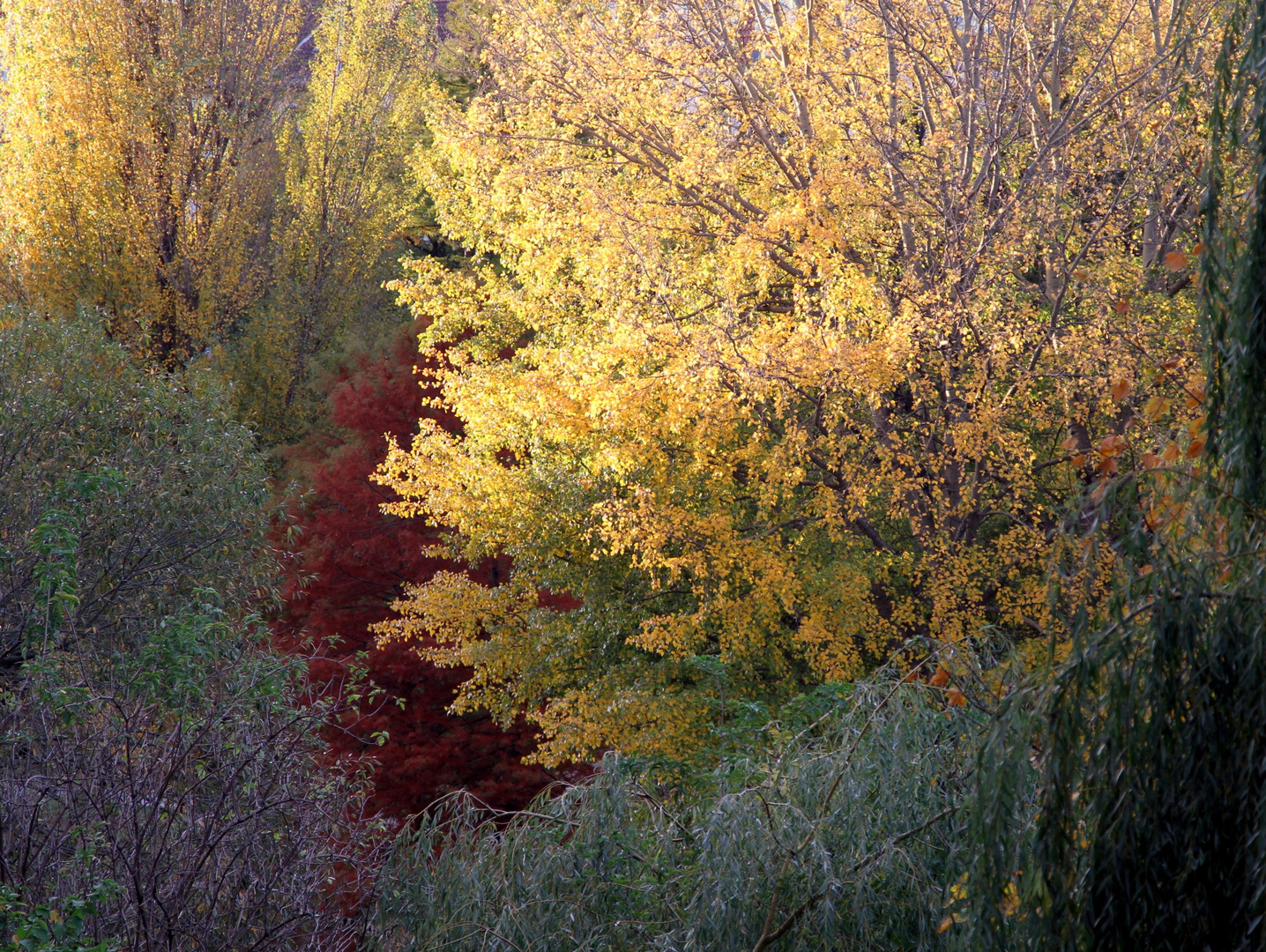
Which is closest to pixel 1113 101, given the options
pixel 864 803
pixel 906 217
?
pixel 906 217

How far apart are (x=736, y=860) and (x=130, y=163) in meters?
14.7

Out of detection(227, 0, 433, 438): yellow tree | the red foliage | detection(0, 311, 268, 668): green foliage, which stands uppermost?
detection(227, 0, 433, 438): yellow tree

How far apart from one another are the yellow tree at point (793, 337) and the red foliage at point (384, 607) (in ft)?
2.08

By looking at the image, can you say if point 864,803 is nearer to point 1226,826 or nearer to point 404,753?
point 1226,826

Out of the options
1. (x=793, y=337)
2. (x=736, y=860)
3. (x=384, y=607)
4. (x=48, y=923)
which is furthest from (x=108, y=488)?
(x=736, y=860)

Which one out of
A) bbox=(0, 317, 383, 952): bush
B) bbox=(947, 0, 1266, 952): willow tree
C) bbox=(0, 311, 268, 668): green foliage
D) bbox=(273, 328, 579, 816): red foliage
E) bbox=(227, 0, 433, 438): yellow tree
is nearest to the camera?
bbox=(947, 0, 1266, 952): willow tree

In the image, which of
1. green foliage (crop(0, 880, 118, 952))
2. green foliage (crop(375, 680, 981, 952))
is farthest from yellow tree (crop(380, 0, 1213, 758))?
green foliage (crop(0, 880, 118, 952))

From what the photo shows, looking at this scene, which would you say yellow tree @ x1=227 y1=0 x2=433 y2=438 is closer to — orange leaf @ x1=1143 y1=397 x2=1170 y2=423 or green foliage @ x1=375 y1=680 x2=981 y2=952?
green foliage @ x1=375 y1=680 x2=981 y2=952

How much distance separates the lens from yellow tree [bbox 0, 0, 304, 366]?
1524 cm

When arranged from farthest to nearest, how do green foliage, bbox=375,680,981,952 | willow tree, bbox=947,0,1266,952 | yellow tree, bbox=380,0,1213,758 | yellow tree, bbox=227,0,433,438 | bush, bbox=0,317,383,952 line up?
yellow tree, bbox=227,0,433,438 → yellow tree, bbox=380,0,1213,758 → bush, bbox=0,317,383,952 → green foliage, bbox=375,680,981,952 → willow tree, bbox=947,0,1266,952

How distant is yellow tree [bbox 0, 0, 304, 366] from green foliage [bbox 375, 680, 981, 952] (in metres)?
11.0

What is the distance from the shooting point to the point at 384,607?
1316cm

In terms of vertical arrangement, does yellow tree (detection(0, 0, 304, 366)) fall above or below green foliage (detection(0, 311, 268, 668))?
above

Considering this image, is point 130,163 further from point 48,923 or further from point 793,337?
point 48,923
